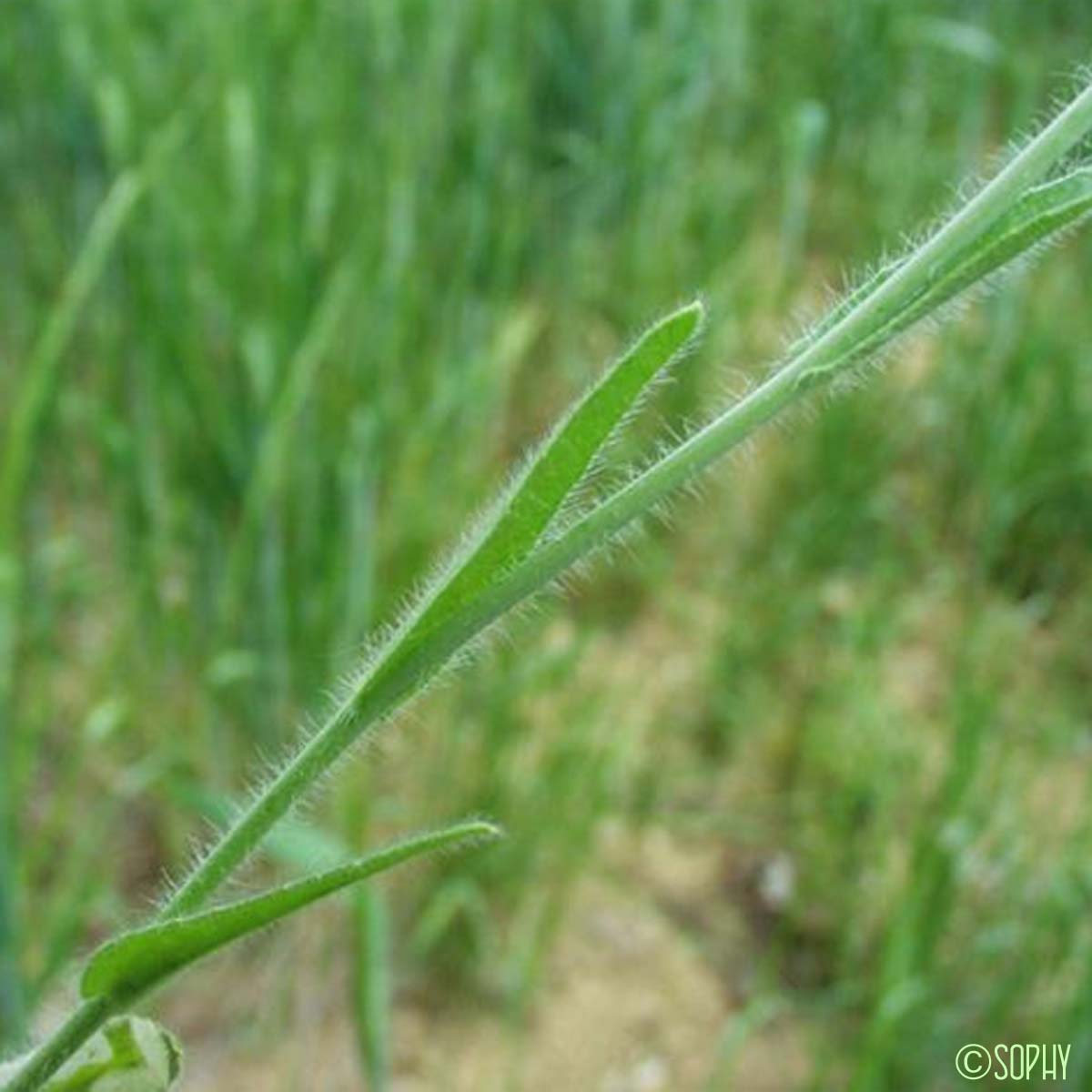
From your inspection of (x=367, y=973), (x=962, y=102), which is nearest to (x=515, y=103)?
(x=962, y=102)

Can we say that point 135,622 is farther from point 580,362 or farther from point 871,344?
point 871,344

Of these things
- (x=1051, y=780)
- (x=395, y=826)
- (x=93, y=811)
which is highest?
(x=93, y=811)

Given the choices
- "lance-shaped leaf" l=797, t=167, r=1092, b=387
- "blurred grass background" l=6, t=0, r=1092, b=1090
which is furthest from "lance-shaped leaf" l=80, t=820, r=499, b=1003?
"blurred grass background" l=6, t=0, r=1092, b=1090

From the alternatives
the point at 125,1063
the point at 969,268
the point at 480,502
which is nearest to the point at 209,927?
the point at 125,1063

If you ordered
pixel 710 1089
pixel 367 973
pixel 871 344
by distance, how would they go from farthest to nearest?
pixel 710 1089
pixel 367 973
pixel 871 344

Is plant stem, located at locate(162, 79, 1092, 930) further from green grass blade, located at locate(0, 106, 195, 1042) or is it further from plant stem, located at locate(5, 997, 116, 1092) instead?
green grass blade, located at locate(0, 106, 195, 1042)

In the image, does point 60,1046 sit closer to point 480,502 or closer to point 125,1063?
point 125,1063

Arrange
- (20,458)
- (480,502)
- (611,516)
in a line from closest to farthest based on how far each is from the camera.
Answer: (611,516)
(20,458)
(480,502)
